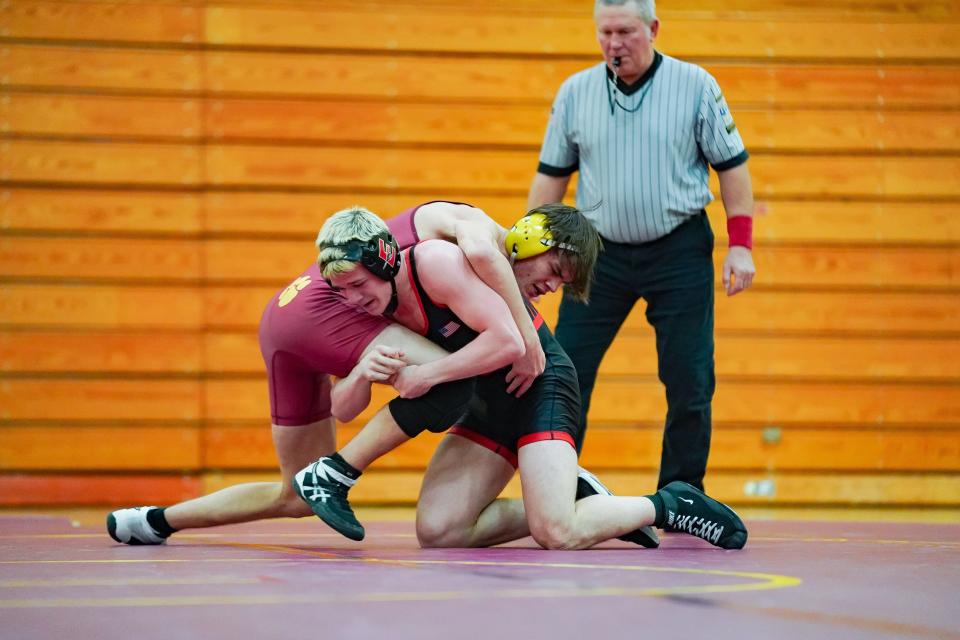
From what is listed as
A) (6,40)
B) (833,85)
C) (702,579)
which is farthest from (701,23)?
(702,579)

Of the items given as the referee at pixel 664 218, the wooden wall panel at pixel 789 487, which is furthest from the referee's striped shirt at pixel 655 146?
the wooden wall panel at pixel 789 487

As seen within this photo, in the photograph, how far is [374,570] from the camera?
218 cm

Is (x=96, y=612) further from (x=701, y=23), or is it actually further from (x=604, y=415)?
(x=701, y=23)

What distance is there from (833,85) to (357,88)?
7.31 ft

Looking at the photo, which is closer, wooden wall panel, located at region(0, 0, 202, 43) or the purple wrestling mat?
the purple wrestling mat

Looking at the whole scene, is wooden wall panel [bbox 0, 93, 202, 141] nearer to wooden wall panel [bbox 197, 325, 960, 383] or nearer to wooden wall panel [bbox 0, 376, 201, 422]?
wooden wall panel [bbox 197, 325, 960, 383]

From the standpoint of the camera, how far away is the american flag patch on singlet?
2789 millimetres

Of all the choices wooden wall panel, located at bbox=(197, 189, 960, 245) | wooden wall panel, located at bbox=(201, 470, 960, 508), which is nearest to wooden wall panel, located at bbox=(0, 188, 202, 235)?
wooden wall panel, located at bbox=(197, 189, 960, 245)

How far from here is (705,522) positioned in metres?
2.76

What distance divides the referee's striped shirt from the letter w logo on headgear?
3.33 feet

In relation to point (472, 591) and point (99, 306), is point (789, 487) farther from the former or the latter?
point (472, 591)

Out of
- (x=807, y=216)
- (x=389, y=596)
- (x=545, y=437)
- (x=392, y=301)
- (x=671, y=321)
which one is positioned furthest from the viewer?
(x=807, y=216)

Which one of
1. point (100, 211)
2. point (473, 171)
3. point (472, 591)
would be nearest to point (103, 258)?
point (100, 211)

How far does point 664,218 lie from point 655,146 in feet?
0.73
